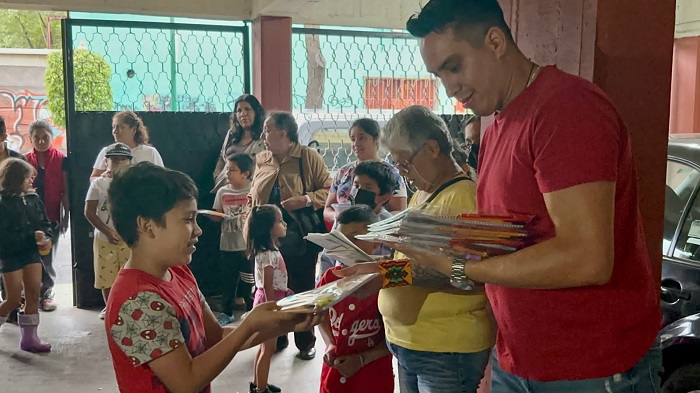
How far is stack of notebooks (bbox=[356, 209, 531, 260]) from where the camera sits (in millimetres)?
1432

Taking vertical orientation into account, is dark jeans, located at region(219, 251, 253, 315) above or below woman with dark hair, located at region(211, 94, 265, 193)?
below

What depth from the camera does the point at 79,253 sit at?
5.85 metres

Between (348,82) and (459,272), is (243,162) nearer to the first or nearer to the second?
(348,82)

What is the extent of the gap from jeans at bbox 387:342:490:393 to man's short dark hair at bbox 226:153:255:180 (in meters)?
3.15

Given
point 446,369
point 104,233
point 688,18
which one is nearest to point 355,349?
point 446,369

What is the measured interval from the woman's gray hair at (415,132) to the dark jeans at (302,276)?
2.44 m

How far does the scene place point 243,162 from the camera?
5.19 metres

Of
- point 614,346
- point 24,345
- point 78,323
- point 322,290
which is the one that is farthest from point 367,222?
point 78,323

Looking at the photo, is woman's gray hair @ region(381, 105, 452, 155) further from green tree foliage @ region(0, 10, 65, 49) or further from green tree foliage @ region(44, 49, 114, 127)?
green tree foliage @ region(0, 10, 65, 49)

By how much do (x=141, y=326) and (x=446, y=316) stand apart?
0.99 metres

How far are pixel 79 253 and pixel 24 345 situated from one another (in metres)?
1.19

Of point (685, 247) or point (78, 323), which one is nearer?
point (685, 247)

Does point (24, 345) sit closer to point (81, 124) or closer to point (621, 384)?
point (81, 124)

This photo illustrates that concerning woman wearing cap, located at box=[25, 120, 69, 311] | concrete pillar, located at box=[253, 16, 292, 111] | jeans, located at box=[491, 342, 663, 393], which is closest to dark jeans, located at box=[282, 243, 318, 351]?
concrete pillar, located at box=[253, 16, 292, 111]
